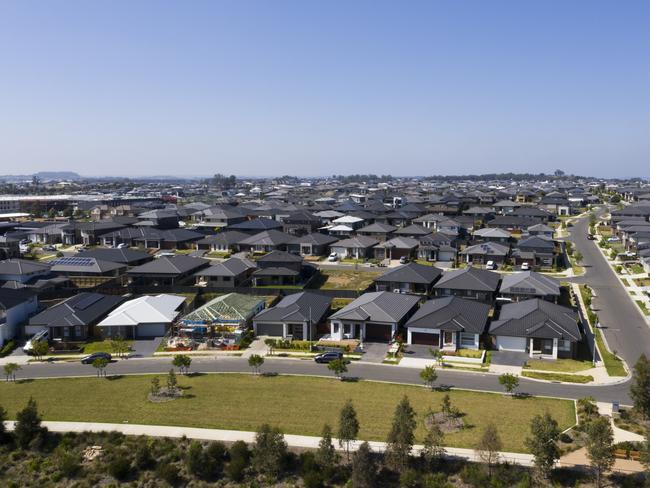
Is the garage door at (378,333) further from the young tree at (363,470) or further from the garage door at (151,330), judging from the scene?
the young tree at (363,470)

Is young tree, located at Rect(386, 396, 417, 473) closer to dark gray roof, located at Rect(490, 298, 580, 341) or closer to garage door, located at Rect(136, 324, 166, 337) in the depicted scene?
dark gray roof, located at Rect(490, 298, 580, 341)

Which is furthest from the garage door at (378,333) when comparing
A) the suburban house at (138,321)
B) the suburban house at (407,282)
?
the suburban house at (138,321)

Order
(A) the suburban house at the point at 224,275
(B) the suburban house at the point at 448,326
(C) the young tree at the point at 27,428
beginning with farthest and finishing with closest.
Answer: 1. (A) the suburban house at the point at 224,275
2. (B) the suburban house at the point at 448,326
3. (C) the young tree at the point at 27,428

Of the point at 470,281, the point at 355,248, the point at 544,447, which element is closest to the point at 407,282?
A: the point at 470,281

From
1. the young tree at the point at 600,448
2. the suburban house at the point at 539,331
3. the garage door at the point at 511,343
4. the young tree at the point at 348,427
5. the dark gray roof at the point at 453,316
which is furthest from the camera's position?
the dark gray roof at the point at 453,316

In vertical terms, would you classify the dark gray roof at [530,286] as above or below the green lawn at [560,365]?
above

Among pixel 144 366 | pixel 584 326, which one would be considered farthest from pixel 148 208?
pixel 584 326
